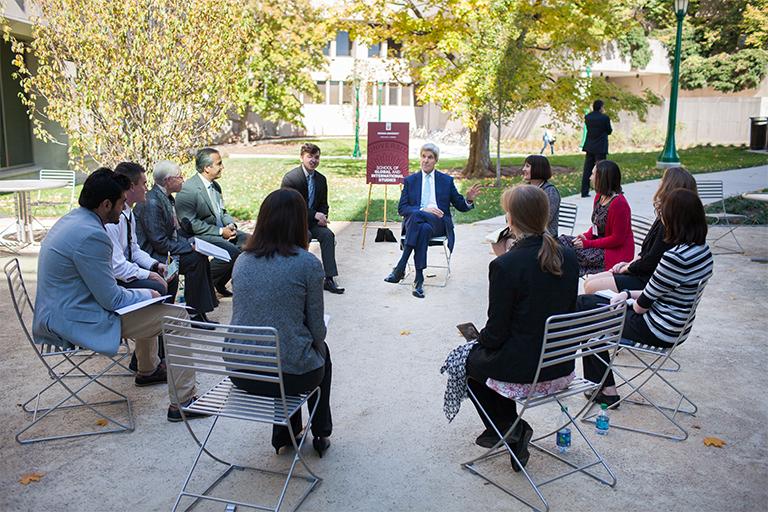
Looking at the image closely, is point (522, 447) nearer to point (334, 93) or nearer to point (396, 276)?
point (396, 276)

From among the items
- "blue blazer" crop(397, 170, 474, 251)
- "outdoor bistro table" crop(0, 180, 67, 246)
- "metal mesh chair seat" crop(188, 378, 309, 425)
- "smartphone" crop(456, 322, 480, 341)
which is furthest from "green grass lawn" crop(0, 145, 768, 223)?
"metal mesh chair seat" crop(188, 378, 309, 425)

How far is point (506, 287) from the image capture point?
4.00 meters

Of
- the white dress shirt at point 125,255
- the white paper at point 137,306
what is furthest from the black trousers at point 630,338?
the white dress shirt at point 125,255

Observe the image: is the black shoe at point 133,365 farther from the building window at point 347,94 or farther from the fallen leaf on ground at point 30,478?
the building window at point 347,94

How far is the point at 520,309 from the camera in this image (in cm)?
403

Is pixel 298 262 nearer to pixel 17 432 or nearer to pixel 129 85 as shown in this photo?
pixel 17 432

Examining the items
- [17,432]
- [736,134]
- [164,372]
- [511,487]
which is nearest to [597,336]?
[511,487]

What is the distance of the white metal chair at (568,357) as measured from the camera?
3930mm

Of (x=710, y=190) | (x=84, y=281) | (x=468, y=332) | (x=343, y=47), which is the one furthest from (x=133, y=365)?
(x=343, y=47)

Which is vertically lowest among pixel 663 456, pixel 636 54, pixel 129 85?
pixel 663 456

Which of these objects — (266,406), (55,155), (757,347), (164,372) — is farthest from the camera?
(55,155)

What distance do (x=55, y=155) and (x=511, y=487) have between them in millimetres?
20556

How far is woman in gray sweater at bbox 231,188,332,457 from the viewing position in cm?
398

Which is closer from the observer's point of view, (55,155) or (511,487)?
(511,487)
